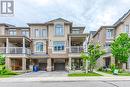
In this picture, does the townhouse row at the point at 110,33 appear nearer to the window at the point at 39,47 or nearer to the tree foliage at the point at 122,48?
the tree foliage at the point at 122,48

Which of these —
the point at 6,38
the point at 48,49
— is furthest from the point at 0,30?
the point at 48,49

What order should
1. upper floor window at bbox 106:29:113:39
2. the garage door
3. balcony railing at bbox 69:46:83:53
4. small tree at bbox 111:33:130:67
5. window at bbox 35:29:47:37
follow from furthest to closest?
1. upper floor window at bbox 106:29:113:39
2. the garage door
3. window at bbox 35:29:47:37
4. balcony railing at bbox 69:46:83:53
5. small tree at bbox 111:33:130:67

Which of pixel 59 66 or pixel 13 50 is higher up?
pixel 13 50

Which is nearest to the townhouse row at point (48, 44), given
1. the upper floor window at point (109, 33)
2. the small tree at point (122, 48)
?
the upper floor window at point (109, 33)

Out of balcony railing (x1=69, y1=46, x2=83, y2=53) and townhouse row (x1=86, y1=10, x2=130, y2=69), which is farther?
townhouse row (x1=86, y1=10, x2=130, y2=69)

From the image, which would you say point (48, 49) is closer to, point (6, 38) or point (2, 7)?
point (6, 38)

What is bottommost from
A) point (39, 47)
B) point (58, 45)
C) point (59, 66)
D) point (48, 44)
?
point (59, 66)

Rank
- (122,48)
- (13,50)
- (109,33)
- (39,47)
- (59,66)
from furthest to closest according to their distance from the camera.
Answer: (109,33)
(59,66)
(39,47)
(13,50)
(122,48)

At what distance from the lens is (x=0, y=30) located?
52125 millimetres

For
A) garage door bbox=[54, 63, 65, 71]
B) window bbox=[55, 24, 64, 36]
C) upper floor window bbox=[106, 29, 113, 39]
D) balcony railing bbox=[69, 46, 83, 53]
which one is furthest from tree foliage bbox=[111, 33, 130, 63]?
garage door bbox=[54, 63, 65, 71]

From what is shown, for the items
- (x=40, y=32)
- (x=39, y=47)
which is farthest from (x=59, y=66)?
(x=40, y=32)

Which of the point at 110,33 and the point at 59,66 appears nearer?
the point at 59,66

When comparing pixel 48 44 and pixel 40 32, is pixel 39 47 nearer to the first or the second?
pixel 48 44

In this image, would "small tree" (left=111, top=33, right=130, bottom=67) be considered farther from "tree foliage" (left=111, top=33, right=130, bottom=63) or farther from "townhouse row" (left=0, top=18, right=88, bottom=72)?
"townhouse row" (left=0, top=18, right=88, bottom=72)
